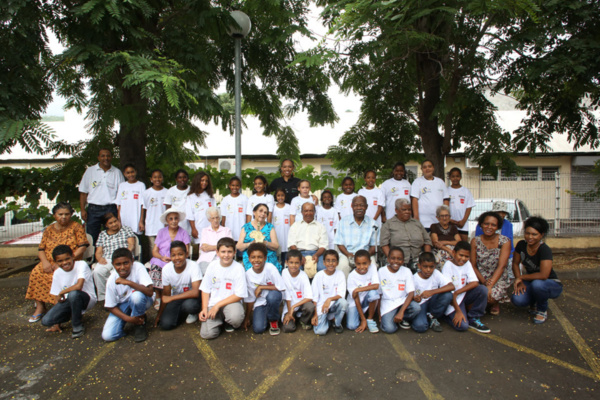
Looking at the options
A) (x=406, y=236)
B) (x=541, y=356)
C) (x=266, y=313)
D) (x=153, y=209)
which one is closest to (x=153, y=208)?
(x=153, y=209)

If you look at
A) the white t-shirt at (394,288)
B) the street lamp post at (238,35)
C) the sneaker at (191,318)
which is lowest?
the sneaker at (191,318)

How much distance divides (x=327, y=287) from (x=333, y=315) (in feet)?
1.05

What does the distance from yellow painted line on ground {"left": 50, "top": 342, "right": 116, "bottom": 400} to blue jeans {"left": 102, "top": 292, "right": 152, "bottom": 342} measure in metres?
0.10

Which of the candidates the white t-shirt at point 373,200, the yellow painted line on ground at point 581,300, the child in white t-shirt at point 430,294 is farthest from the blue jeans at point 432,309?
the yellow painted line on ground at point 581,300

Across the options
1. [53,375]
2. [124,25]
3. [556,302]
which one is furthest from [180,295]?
[556,302]

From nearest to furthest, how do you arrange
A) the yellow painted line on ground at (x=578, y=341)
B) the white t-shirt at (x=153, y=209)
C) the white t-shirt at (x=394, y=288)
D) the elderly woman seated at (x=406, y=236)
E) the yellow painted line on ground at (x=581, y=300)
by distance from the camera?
the yellow painted line on ground at (x=578, y=341) → the white t-shirt at (x=394, y=288) → the elderly woman seated at (x=406, y=236) → the yellow painted line on ground at (x=581, y=300) → the white t-shirt at (x=153, y=209)

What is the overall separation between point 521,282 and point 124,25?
5869mm

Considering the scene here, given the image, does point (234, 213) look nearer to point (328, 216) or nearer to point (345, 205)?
point (328, 216)

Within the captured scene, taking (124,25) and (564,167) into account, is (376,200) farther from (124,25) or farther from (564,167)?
(564,167)

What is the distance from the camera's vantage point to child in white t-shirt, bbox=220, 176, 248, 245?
5477 mm

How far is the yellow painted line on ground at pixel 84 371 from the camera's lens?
9.73ft

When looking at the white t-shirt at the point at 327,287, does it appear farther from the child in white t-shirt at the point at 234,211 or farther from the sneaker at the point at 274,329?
the child in white t-shirt at the point at 234,211

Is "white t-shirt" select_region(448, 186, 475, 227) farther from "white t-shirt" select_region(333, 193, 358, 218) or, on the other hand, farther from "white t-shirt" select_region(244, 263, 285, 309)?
"white t-shirt" select_region(244, 263, 285, 309)

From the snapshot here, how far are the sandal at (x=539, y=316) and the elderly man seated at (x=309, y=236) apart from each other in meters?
2.66
